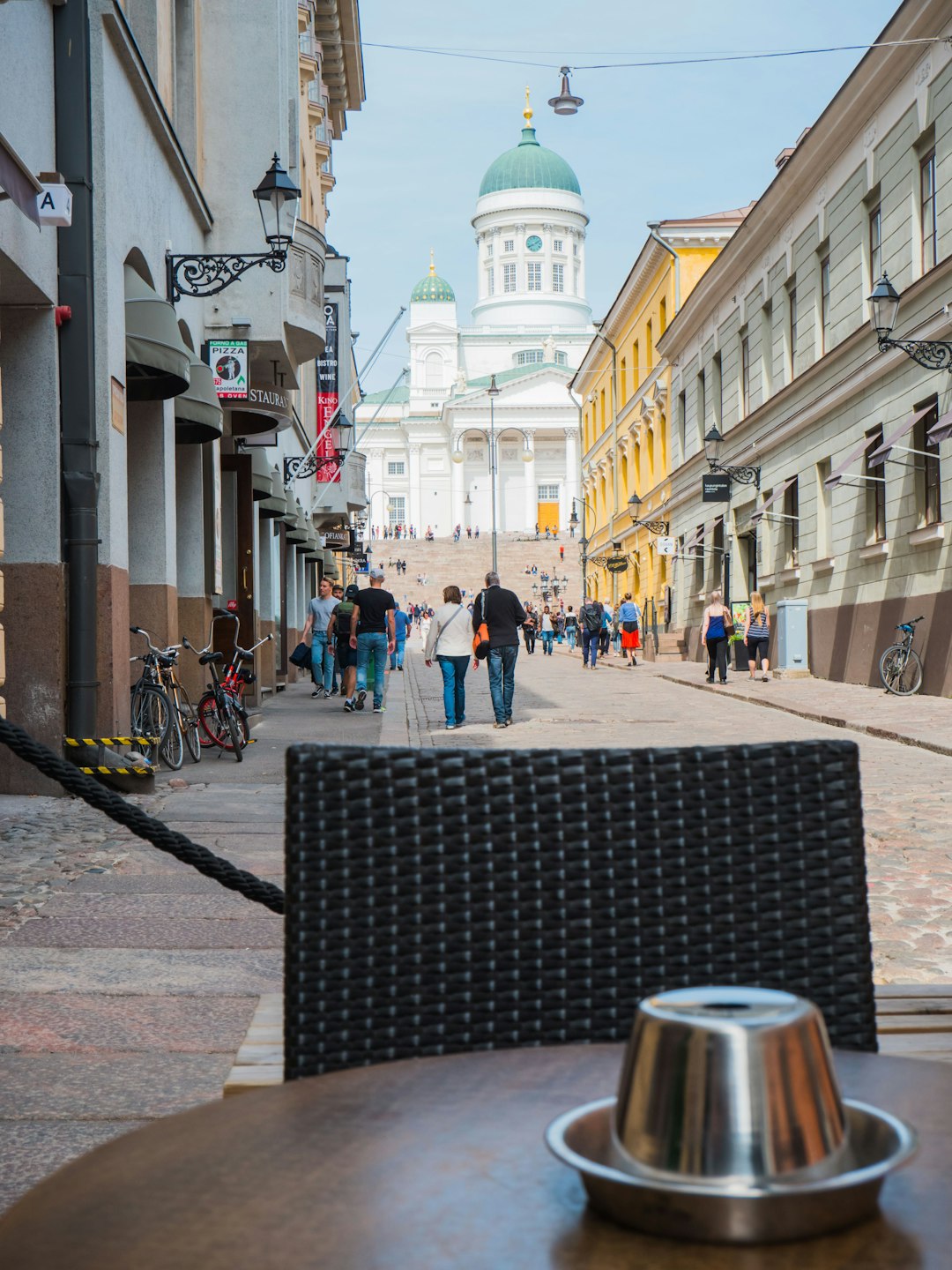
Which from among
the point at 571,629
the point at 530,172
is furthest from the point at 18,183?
the point at 530,172

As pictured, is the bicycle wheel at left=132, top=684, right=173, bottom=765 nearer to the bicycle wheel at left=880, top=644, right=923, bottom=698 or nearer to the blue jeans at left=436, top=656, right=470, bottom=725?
the blue jeans at left=436, top=656, right=470, bottom=725

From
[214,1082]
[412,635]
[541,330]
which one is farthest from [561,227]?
[214,1082]

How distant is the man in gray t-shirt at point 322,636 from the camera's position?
2164 centimetres

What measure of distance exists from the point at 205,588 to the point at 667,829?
44.7 ft

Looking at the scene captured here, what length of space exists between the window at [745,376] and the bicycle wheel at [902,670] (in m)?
11.7

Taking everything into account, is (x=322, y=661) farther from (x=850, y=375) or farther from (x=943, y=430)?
(x=943, y=430)

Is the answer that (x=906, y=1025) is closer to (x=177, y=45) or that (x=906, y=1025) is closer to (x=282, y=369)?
(x=177, y=45)

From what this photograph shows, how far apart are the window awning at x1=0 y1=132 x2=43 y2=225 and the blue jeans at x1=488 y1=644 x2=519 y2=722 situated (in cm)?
851

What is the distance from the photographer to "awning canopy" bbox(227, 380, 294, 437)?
1623 centimetres

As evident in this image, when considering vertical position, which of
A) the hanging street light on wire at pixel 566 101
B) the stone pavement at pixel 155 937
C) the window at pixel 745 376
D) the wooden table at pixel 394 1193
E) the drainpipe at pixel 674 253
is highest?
the drainpipe at pixel 674 253

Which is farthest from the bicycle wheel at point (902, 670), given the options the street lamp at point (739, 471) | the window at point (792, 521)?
the street lamp at point (739, 471)

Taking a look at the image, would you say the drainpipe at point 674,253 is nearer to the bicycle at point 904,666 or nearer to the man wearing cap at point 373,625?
the bicycle at point 904,666

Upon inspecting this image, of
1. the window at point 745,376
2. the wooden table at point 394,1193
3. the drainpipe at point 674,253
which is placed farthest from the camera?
the drainpipe at point 674,253

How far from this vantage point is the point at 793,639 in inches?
977
